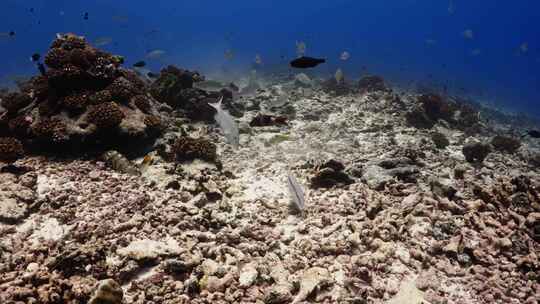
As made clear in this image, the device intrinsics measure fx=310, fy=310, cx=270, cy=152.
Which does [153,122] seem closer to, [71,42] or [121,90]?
[121,90]

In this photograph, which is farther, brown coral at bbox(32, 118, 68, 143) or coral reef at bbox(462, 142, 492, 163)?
coral reef at bbox(462, 142, 492, 163)

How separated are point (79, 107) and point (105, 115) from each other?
828 millimetres

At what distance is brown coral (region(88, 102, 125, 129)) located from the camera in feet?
25.2

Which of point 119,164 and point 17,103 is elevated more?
point 17,103

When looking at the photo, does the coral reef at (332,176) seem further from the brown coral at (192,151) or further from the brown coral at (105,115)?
the brown coral at (105,115)

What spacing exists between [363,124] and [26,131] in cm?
1111

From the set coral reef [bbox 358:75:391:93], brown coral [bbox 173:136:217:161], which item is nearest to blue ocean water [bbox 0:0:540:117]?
coral reef [bbox 358:75:391:93]

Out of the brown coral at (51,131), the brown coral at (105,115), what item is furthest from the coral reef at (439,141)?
the brown coral at (51,131)

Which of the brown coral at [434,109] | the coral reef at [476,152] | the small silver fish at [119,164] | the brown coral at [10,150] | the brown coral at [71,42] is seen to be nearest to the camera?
the brown coral at [10,150]

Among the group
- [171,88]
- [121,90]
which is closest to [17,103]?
[121,90]

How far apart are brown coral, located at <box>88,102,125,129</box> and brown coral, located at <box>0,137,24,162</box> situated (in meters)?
1.57

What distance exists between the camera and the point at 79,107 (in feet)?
26.0

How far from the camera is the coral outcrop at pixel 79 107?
7.57 meters

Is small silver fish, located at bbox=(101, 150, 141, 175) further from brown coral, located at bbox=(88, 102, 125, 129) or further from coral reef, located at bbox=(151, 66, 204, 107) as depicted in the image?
coral reef, located at bbox=(151, 66, 204, 107)
